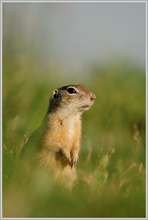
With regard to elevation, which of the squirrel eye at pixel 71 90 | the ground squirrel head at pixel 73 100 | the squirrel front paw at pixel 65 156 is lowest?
the squirrel front paw at pixel 65 156

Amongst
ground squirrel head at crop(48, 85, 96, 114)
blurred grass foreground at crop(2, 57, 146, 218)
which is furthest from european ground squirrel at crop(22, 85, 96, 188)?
blurred grass foreground at crop(2, 57, 146, 218)

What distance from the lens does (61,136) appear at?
5637 mm

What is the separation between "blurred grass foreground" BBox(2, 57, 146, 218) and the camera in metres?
3.96

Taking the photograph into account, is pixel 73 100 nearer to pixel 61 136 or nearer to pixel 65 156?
pixel 61 136

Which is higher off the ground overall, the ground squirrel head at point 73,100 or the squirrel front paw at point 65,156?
the ground squirrel head at point 73,100

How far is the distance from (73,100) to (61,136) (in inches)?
13.6

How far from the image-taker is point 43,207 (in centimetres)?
387

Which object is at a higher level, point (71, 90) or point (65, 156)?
point (71, 90)

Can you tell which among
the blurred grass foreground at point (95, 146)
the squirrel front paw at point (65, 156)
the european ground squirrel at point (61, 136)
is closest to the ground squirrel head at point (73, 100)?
the european ground squirrel at point (61, 136)

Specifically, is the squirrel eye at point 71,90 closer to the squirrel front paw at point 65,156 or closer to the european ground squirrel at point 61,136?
the european ground squirrel at point 61,136

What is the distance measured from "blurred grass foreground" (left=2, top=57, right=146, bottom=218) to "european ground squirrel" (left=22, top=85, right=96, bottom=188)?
0.13 metres

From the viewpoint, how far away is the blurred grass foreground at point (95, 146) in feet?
13.0

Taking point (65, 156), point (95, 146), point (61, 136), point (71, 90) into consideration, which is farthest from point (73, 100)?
point (95, 146)

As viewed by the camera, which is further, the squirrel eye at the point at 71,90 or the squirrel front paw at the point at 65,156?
the squirrel eye at the point at 71,90
